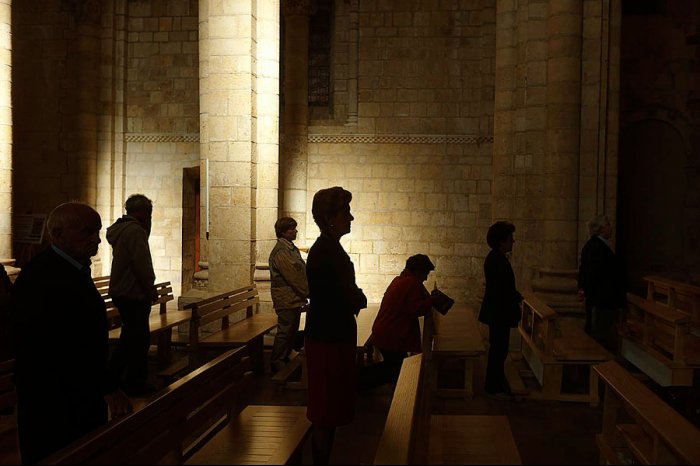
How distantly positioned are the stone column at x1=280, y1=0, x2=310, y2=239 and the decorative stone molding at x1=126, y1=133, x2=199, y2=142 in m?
1.88

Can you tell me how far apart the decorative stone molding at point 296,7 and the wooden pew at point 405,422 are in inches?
404

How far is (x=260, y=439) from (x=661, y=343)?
152 inches

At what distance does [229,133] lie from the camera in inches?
312

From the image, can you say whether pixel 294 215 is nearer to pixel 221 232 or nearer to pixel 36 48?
pixel 221 232

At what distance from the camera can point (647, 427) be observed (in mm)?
2934

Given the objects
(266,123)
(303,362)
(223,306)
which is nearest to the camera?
(303,362)

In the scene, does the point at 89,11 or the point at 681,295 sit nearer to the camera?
the point at 681,295

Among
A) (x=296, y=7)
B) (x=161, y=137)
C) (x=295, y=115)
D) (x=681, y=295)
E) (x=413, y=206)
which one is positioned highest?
(x=296, y=7)

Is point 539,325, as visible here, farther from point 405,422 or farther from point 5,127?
point 5,127

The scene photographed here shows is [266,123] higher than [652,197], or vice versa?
[266,123]

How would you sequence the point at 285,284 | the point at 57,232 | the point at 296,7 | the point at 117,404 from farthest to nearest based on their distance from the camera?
1. the point at 296,7
2. the point at 285,284
3. the point at 117,404
4. the point at 57,232

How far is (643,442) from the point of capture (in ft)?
11.6

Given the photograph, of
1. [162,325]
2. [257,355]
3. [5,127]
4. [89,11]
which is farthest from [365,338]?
[89,11]

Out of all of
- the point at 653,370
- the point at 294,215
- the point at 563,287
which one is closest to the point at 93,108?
the point at 294,215
